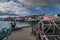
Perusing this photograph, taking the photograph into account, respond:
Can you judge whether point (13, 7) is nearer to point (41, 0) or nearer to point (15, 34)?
point (41, 0)

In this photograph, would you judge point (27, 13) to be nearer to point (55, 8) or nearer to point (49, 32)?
point (55, 8)

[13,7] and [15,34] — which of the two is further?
[15,34]

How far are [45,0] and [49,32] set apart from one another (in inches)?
42.5

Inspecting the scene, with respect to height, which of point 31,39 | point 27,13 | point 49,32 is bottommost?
point 31,39

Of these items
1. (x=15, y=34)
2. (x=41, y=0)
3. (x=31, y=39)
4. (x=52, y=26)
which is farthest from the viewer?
(x=15, y=34)

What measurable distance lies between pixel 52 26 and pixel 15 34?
0.85 metres

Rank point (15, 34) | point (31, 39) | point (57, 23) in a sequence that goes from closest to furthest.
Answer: point (57, 23)
point (31, 39)
point (15, 34)

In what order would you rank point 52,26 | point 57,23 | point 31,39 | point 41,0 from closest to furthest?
point 41,0, point 52,26, point 57,23, point 31,39

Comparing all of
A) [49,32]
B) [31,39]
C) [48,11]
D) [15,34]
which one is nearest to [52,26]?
[49,32]

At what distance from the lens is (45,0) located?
33.3 inches

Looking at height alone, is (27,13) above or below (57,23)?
above

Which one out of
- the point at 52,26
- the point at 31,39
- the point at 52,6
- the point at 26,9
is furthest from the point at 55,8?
the point at 31,39

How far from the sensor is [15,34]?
2.44m

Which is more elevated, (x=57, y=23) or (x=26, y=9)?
(x=26, y=9)
